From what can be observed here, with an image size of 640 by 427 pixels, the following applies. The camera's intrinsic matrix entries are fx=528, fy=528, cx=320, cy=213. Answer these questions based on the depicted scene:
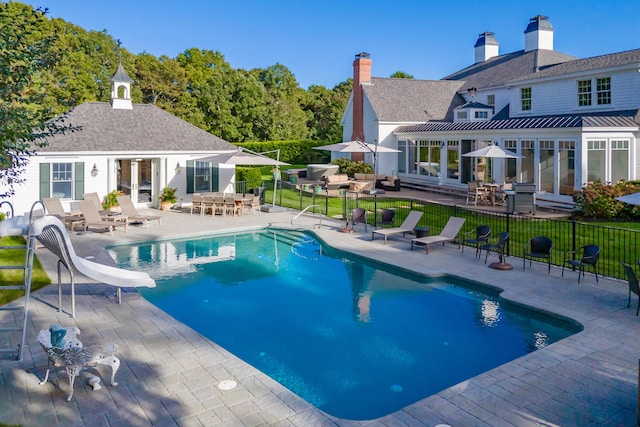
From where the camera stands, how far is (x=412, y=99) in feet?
125

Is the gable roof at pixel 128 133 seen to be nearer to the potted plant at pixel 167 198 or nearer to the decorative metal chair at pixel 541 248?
the potted plant at pixel 167 198

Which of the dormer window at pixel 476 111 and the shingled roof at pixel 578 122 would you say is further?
the dormer window at pixel 476 111

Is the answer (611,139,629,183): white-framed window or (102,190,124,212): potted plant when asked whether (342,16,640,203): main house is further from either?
(102,190,124,212): potted plant

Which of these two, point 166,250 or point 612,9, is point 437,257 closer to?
point 166,250

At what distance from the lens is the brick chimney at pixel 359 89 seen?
37688 mm

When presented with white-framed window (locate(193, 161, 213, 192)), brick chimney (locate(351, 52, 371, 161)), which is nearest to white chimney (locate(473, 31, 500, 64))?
brick chimney (locate(351, 52, 371, 161))

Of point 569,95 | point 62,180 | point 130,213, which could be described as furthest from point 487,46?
point 62,180

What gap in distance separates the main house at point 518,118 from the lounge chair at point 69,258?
758 inches

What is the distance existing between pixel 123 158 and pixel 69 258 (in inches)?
618

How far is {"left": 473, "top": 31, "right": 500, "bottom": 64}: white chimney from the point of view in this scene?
145 feet

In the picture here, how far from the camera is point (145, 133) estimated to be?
25922mm

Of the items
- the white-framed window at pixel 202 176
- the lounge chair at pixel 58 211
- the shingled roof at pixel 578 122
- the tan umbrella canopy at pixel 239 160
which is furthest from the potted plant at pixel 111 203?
the shingled roof at pixel 578 122

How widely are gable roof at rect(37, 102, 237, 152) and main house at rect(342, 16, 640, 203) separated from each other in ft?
40.7

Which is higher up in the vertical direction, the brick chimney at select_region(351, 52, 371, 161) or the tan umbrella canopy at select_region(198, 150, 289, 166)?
the brick chimney at select_region(351, 52, 371, 161)
